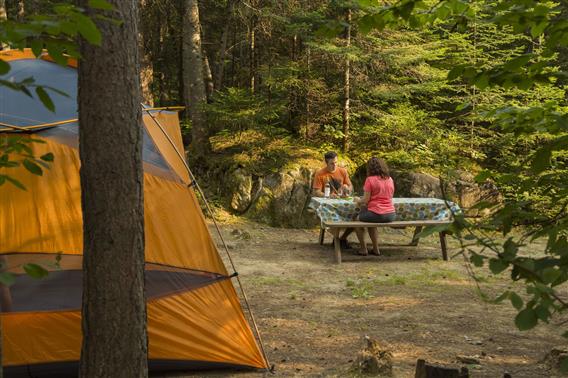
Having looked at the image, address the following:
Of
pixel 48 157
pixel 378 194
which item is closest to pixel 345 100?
pixel 378 194

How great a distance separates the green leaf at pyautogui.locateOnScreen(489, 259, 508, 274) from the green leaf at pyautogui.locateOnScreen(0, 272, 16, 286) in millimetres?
1485

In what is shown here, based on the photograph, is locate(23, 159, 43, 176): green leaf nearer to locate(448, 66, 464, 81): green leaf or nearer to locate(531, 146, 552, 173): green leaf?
locate(448, 66, 464, 81): green leaf

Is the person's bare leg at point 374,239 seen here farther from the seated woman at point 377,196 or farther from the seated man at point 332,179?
the seated man at point 332,179

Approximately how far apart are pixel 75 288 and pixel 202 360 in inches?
55.7

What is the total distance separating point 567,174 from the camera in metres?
2.96

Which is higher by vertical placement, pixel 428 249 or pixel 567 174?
pixel 567 174

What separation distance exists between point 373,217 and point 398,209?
66 centimetres

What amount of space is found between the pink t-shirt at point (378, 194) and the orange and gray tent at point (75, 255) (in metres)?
3.99

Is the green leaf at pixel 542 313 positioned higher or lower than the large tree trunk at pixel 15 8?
lower

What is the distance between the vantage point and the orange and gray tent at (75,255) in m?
4.26

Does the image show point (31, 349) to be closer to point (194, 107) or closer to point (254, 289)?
point (254, 289)

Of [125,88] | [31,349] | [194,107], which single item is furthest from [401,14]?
[194,107]

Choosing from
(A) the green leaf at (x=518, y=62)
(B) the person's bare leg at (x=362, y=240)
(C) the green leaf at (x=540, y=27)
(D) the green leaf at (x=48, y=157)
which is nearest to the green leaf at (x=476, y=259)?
(A) the green leaf at (x=518, y=62)

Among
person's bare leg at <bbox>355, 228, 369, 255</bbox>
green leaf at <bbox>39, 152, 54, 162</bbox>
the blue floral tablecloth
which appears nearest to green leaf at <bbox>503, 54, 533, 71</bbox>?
green leaf at <bbox>39, 152, 54, 162</bbox>
